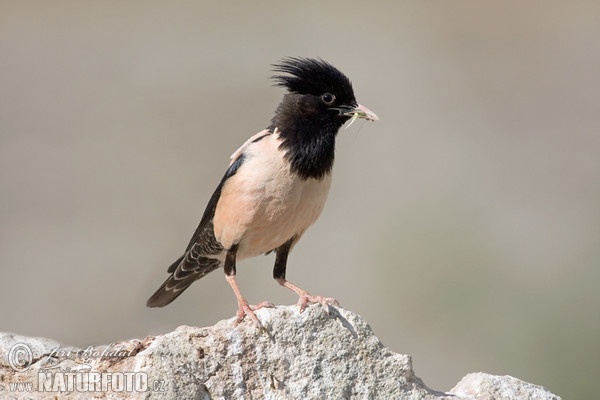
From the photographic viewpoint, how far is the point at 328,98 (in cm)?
789

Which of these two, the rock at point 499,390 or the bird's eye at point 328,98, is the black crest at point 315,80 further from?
the rock at point 499,390

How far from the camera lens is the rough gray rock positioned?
5590 mm

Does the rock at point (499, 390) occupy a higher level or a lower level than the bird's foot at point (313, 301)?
lower

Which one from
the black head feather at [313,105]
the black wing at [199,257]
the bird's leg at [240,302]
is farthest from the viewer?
the black wing at [199,257]

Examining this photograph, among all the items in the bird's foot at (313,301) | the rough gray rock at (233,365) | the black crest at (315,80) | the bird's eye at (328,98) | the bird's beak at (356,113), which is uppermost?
the black crest at (315,80)

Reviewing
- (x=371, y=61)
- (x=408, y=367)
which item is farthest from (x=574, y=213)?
(x=408, y=367)

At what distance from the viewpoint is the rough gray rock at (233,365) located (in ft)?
18.3

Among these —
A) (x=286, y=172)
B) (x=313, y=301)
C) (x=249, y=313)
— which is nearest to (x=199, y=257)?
(x=286, y=172)

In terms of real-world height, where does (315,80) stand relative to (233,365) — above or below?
above

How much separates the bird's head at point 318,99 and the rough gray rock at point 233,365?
2042mm

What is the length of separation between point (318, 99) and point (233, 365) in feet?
8.63

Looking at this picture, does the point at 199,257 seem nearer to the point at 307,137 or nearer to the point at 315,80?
the point at 307,137

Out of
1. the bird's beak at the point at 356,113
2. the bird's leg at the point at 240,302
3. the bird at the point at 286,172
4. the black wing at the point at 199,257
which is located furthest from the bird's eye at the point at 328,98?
the bird's leg at the point at 240,302

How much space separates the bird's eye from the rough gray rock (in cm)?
214
